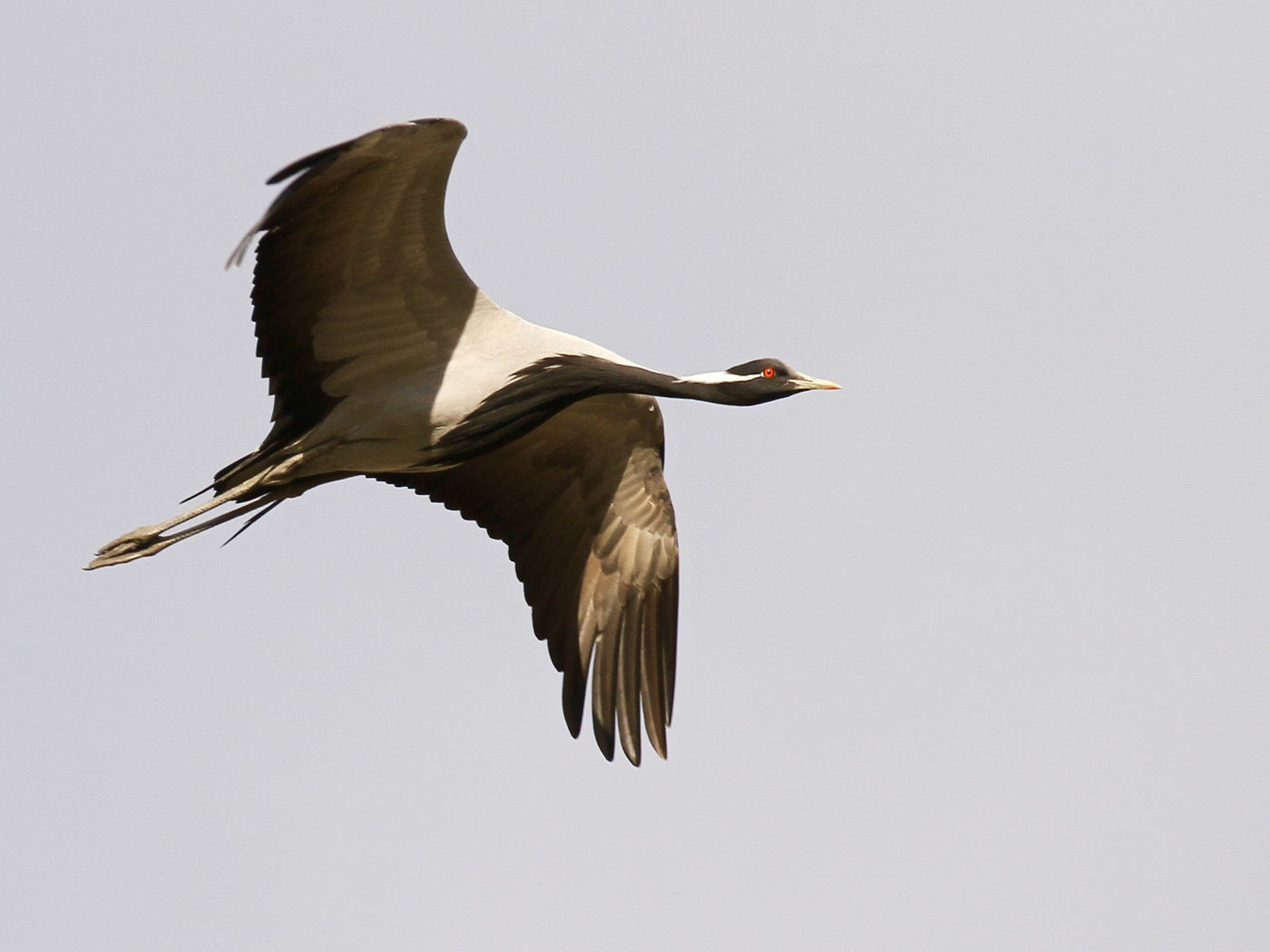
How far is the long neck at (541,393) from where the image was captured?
12.2 meters

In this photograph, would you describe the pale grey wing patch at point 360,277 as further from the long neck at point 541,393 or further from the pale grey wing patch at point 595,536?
the pale grey wing patch at point 595,536

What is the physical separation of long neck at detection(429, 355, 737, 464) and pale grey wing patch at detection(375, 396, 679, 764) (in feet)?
4.28

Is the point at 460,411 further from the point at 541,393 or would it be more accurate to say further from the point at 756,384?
the point at 756,384

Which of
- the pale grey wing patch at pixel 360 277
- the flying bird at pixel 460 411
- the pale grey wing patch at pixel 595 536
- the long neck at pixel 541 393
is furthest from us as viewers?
the pale grey wing patch at pixel 595 536

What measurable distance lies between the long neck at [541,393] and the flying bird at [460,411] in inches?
0.5

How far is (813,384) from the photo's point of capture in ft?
41.4

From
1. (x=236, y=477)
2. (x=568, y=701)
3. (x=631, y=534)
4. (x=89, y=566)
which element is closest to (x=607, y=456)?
(x=631, y=534)

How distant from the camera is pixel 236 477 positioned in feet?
41.3

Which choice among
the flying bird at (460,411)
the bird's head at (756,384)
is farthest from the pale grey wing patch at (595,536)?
the bird's head at (756,384)

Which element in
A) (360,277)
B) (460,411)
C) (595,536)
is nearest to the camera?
(360,277)

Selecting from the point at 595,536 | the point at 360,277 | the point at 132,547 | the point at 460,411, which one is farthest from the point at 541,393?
the point at 132,547

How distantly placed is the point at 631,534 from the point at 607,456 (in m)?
0.60

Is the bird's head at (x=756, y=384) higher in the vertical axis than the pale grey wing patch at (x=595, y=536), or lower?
higher

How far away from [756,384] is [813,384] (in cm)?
36
